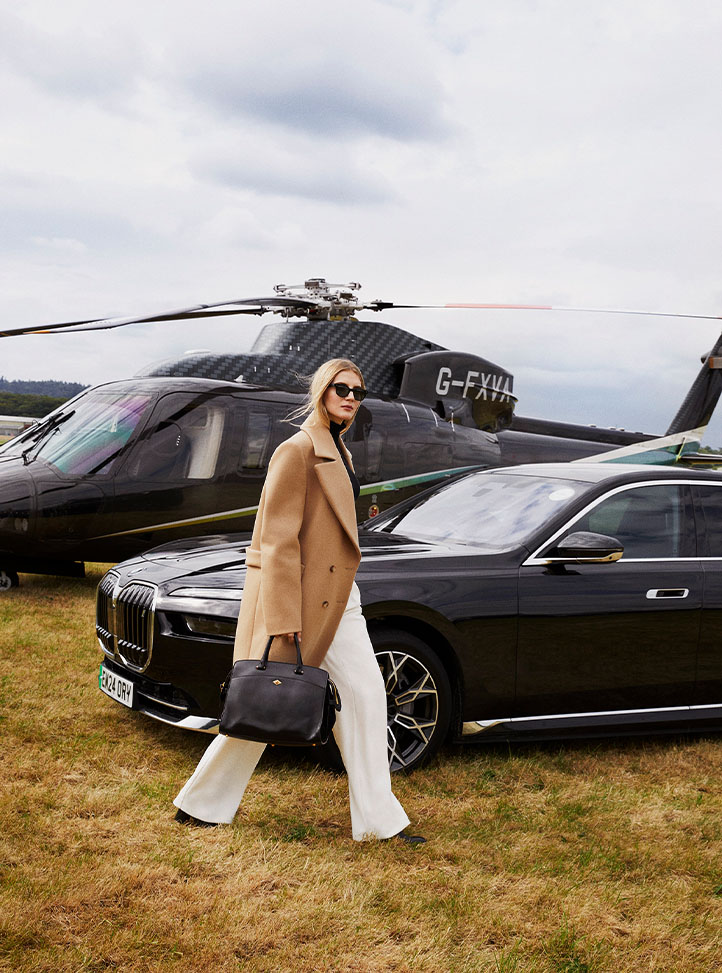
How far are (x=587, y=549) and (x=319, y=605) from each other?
171 centimetres

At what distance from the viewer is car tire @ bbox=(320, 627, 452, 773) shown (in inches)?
178

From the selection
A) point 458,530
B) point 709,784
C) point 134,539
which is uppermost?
point 458,530

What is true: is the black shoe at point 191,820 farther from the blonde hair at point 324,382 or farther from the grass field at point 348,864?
the blonde hair at point 324,382

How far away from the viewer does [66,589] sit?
31.3ft

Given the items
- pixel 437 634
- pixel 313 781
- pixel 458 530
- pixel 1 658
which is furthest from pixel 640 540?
pixel 1 658

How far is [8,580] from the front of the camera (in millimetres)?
9414

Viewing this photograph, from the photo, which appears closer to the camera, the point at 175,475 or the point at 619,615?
the point at 619,615

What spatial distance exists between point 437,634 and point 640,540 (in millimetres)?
1363

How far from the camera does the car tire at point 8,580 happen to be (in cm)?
938

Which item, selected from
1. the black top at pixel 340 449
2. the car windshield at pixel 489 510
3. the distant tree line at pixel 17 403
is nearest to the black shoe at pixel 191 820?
the black top at pixel 340 449

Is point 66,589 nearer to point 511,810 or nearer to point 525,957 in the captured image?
point 511,810

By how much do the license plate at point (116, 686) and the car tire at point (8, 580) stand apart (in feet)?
15.2

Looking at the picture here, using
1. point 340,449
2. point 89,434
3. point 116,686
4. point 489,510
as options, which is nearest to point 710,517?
point 489,510

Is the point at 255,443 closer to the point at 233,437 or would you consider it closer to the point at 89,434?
the point at 233,437
